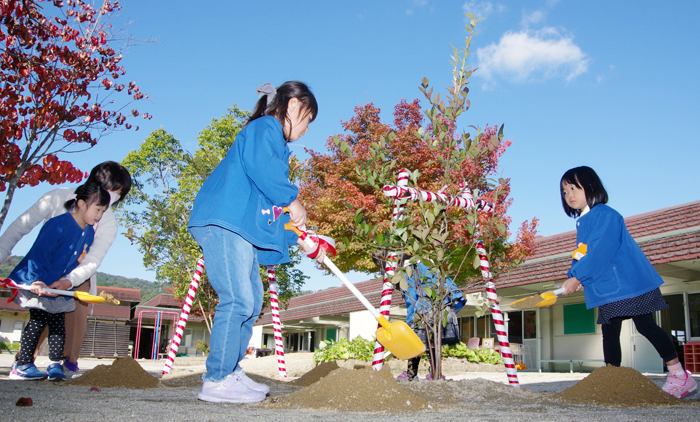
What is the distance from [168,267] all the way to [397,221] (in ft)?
32.7

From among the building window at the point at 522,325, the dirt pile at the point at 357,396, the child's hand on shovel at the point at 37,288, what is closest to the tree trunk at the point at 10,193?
the child's hand on shovel at the point at 37,288

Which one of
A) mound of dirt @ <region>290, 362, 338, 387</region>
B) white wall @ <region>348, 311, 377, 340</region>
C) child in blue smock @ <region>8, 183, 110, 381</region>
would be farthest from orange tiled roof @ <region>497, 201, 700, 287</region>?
child in blue smock @ <region>8, 183, 110, 381</region>

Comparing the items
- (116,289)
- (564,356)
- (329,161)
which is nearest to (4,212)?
(329,161)

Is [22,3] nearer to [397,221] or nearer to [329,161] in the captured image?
[397,221]

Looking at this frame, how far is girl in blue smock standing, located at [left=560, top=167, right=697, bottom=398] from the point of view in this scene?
328 cm

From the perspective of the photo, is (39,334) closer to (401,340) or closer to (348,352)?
(401,340)

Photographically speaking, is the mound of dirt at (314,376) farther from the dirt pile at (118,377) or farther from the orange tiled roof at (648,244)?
the orange tiled roof at (648,244)

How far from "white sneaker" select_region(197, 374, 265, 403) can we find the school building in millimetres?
4352

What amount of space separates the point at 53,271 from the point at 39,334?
0.50 m

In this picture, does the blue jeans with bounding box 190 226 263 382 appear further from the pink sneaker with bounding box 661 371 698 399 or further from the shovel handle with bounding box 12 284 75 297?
the pink sneaker with bounding box 661 371 698 399

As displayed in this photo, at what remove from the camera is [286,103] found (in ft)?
9.48

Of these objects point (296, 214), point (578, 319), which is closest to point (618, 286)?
point (296, 214)

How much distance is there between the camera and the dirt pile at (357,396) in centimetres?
229

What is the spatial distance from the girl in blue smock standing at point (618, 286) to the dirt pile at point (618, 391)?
32 cm
